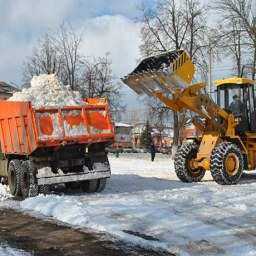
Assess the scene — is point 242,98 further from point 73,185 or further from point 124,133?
point 124,133

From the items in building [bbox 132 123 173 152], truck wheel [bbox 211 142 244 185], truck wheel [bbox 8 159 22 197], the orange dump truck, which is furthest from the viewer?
building [bbox 132 123 173 152]

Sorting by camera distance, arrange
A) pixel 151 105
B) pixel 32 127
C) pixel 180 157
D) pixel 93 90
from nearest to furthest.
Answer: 1. pixel 32 127
2. pixel 180 157
3. pixel 151 105
4. pixel 93 90

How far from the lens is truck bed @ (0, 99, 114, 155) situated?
44.8ft

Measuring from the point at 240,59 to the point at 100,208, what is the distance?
28.1 meters

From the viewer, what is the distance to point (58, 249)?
27.6 feet

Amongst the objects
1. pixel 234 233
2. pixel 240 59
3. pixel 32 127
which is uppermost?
pixel 240 59

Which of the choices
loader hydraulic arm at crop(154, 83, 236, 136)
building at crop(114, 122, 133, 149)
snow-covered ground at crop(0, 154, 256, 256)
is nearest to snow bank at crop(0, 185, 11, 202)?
snow-covered ground at crop(0, 154, 256, 256)

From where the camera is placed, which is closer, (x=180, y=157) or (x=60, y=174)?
(x=60, y=174)

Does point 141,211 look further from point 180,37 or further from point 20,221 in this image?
point 180,37

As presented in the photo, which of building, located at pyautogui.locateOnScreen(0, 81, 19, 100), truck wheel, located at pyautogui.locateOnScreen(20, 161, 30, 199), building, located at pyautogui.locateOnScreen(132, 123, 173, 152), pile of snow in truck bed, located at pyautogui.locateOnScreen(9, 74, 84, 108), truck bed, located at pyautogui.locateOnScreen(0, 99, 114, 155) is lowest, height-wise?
building, located at pyautogui.locateOnScreen(132, 123, 173, 152)

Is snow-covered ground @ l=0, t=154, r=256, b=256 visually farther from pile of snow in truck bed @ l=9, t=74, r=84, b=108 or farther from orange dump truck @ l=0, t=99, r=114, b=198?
pile of snow in truck bed @ l=9, t=74, r=84, b=108

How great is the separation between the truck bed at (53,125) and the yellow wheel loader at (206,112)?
199 centimetres

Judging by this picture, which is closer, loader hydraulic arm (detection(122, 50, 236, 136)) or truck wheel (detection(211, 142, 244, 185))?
loader hydraulic arm (detection(122, 50, 236, 136))

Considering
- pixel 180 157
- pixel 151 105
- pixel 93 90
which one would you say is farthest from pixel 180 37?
pixel 180 157
